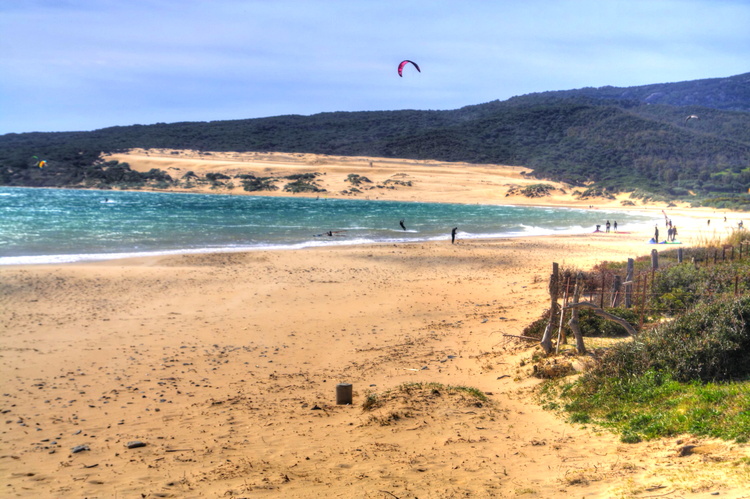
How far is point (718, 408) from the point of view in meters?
5.06

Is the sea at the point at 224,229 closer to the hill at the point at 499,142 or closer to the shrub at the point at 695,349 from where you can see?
the shrub at the point at 695,349

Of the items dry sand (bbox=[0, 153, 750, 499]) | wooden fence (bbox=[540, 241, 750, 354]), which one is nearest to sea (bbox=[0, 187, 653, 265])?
dry sand (bbox=[0, 153, 750, 499])

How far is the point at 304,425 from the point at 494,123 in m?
115

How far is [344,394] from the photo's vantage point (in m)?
7.00

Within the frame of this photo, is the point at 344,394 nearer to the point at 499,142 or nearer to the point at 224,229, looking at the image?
the point at 224,229

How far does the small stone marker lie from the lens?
700 cm

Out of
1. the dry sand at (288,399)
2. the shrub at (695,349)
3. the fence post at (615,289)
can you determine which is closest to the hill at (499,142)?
the fence post at (615,289)

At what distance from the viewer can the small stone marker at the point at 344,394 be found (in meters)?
7.00

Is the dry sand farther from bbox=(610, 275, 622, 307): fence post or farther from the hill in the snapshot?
the hill

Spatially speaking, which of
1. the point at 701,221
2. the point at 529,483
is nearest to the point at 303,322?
the point at 529,483

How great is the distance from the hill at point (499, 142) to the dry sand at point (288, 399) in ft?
187

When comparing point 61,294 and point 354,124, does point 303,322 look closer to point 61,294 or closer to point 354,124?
point 61,294

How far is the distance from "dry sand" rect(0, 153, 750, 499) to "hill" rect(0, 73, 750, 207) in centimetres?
5706

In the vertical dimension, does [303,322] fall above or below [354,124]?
below
